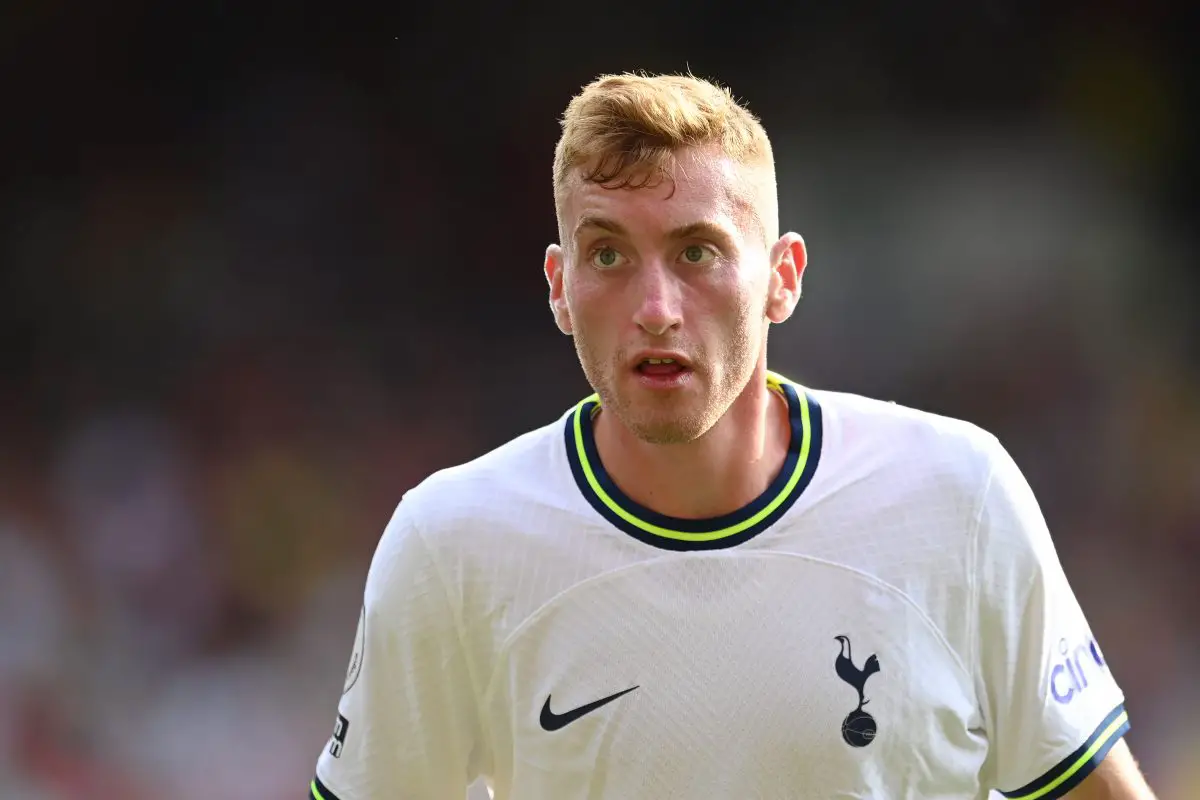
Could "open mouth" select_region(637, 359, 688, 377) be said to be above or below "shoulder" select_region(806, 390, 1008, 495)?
above

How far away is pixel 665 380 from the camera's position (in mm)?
2172

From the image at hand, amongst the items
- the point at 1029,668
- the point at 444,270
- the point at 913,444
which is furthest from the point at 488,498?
the point at 444,270

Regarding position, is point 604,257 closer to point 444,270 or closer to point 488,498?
point 488,498

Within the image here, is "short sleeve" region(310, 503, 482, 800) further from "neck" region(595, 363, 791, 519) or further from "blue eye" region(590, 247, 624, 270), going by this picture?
"blue eye" region(590, 247, 624, 270)

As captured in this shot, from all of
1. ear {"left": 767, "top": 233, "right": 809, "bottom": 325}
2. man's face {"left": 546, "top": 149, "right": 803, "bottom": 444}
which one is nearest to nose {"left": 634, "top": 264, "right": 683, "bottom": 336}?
man's face {"left": 546, "top": 149, "right": 803, "bottom": 444}

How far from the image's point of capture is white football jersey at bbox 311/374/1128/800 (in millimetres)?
2250

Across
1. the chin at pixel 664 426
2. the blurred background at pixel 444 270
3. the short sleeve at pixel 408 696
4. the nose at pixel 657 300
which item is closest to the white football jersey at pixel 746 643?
the short sleeve at pixel 408 696

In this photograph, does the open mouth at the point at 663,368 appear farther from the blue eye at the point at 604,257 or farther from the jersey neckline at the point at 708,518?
the jersey neckline at the point at 708,518

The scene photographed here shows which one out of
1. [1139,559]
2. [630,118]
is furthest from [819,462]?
[1139,559]

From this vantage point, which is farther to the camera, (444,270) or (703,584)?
(444,270)

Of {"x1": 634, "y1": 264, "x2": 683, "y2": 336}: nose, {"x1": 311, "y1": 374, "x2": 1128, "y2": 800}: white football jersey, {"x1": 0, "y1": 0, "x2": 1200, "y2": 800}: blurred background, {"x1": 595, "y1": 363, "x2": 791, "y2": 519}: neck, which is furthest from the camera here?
{"x1": 0, "y1": 0, "x2": 1200, "y2": 800}: blurred background

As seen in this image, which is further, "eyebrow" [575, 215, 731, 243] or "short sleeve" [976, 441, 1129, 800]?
"short sleeve" [976, 441, 1129, 800]

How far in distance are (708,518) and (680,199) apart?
55 cm

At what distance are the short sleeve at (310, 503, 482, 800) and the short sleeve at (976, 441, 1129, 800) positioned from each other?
868 millimetres
